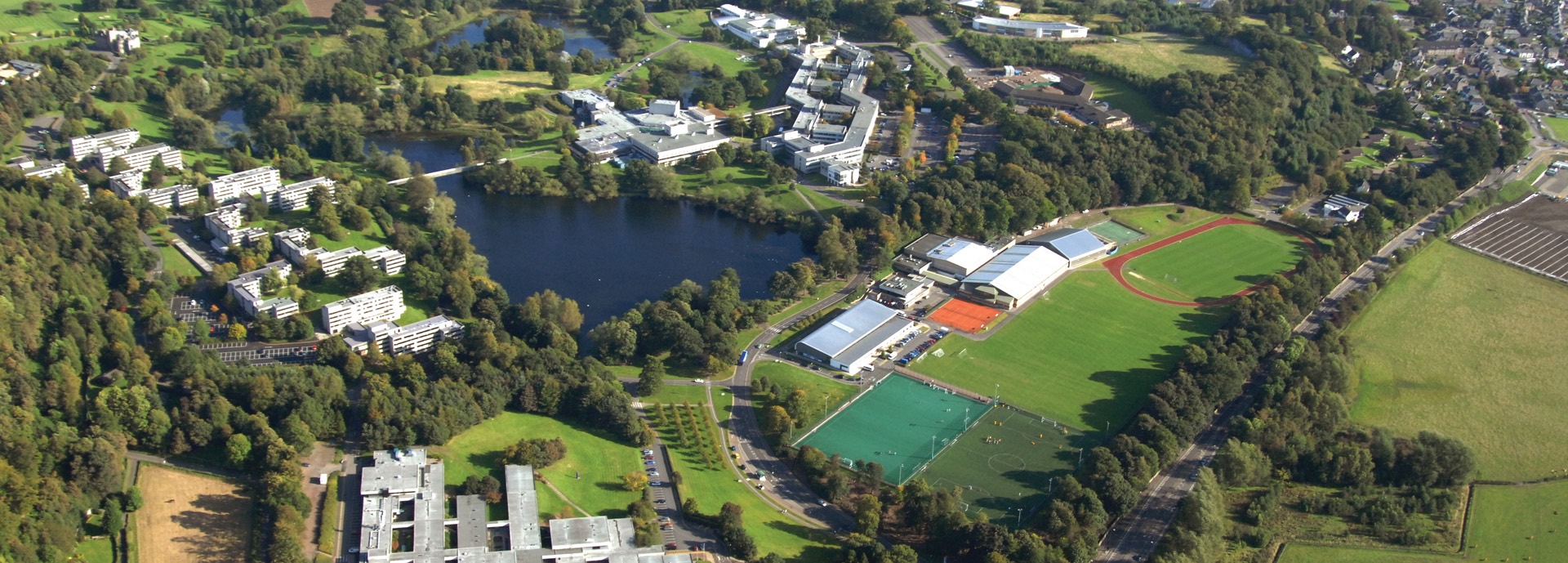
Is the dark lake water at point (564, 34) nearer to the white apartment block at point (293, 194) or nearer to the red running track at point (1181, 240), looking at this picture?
the white apartment block at point (293, 194)

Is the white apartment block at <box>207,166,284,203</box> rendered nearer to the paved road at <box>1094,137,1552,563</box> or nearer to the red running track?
the red running track

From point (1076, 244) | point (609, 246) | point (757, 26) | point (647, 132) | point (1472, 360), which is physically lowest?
point (609, 246)

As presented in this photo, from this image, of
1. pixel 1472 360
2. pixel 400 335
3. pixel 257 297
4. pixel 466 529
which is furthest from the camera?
pixel 1472 360

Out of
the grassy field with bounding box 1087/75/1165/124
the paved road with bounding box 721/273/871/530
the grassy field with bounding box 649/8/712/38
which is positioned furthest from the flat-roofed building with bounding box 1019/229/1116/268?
the grassy field with bounding box 649/8/712/38

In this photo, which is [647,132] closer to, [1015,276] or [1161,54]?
[1015,276]

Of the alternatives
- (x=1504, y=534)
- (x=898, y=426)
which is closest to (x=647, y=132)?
(x=898, y=426)

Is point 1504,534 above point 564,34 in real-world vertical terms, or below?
above
